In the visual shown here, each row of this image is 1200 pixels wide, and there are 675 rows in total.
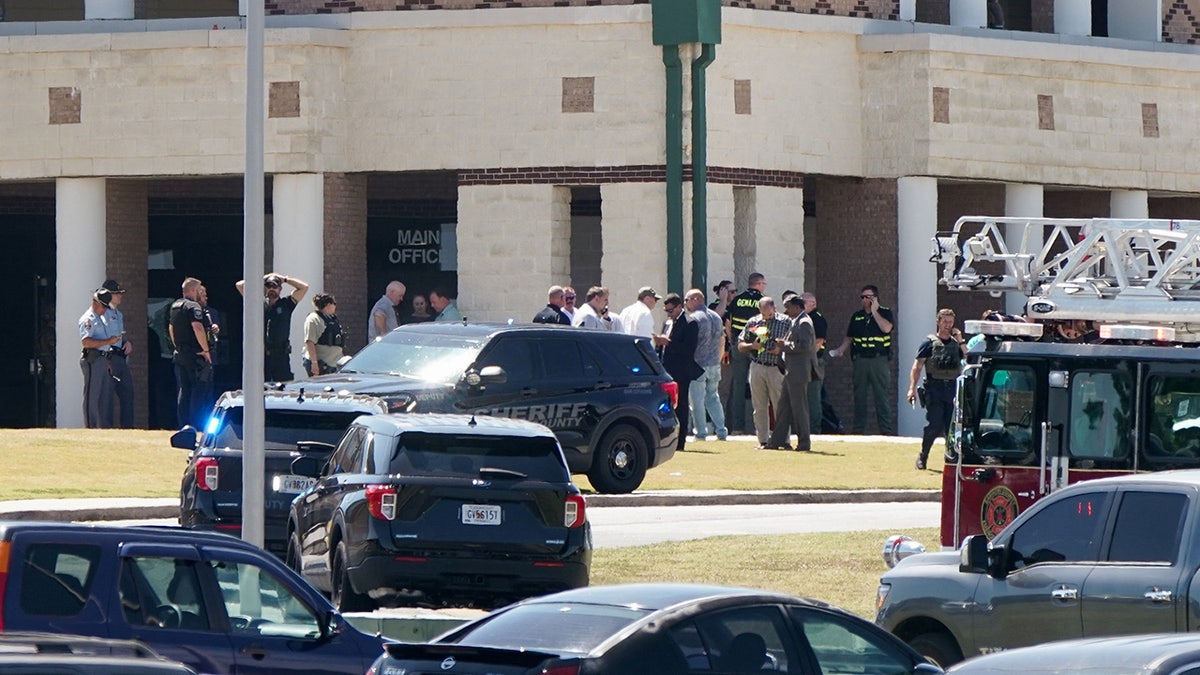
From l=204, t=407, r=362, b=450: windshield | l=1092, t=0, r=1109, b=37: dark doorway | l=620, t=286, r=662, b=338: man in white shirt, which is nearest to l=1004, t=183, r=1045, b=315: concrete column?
l=1092, t=0, r=1109, b=37: dark doorway

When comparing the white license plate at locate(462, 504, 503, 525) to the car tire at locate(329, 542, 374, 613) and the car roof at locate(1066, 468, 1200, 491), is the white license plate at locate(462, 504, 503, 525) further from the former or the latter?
the car roof at locate(1066, 468, 1200, 491)

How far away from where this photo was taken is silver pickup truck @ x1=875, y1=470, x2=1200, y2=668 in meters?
11.0

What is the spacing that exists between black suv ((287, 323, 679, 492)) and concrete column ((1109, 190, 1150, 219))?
47.5 feet

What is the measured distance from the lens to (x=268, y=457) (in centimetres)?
1748

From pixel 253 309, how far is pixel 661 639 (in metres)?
7.41

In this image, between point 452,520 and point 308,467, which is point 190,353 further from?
point 452,520

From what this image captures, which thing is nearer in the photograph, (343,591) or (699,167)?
(343,591)

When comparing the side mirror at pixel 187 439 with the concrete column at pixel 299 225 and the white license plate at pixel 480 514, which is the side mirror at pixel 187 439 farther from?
the concrete column at pixel 299 225

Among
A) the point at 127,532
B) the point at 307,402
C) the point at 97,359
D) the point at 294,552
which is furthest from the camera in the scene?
the point at 97,359

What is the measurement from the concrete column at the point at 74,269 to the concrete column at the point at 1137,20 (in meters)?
16.1

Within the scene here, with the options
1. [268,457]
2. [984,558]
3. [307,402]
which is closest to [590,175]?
[307,402]

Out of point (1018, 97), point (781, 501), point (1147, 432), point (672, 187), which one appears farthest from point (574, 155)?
point (1147, 432)

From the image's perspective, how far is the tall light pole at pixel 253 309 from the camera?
1509cm

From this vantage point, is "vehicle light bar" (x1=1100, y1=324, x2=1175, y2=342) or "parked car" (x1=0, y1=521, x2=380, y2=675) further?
"vehicle light bar" (x1=1100, y1=324, x2=1175, y2=342)
